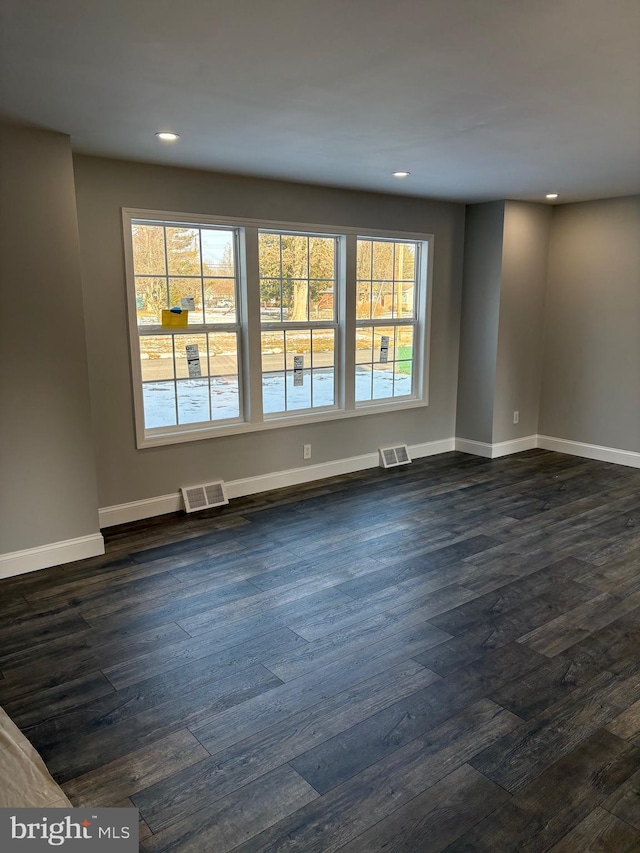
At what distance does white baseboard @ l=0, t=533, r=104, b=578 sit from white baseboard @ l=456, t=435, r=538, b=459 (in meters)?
3.96

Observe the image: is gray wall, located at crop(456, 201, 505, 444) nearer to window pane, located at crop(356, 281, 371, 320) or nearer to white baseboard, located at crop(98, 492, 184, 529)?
window pane, located at crop(356, 281, 371, 320)

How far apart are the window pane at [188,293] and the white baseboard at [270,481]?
1.37m

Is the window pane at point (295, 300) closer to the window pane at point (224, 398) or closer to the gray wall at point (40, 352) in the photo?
the window pane at point (224, 398)

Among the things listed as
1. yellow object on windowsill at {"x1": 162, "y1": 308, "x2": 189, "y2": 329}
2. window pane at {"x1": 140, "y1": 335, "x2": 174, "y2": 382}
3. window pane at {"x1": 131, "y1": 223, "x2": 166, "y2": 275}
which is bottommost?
window pane at {"x1": 140, "y1": 335, "x2": 174, "y2": 382}

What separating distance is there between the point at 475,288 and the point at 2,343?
4.42 m

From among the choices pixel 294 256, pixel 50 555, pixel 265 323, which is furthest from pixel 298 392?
pixel 50 555

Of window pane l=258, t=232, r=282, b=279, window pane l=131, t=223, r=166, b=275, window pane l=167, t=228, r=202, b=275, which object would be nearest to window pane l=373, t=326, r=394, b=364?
window pane l=258, t=232, r=282, b=279

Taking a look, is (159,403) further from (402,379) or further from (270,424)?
(402,379)

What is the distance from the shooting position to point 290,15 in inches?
76.5

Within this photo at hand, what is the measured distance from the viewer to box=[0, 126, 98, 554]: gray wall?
130 inches

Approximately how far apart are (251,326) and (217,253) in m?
0.62

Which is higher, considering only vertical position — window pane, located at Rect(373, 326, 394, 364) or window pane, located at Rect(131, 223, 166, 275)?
window pane, located at Rect(131, 223, 166, 275)

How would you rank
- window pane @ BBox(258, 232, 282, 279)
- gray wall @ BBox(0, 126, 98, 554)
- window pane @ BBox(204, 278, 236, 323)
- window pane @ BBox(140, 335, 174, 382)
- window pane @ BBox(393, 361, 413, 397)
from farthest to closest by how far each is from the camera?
window pane @ BBox(393, 361, 413, 397) → window pane @ BBox(258, 232, 282, 279) → window pane @ BBox(204, 278, 236, 323) → window pane @ BBox(140, 335, 174, 382) → gray wall @ BBox(0, 126, 98, 554)

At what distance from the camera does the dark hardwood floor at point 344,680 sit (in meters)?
1.90
